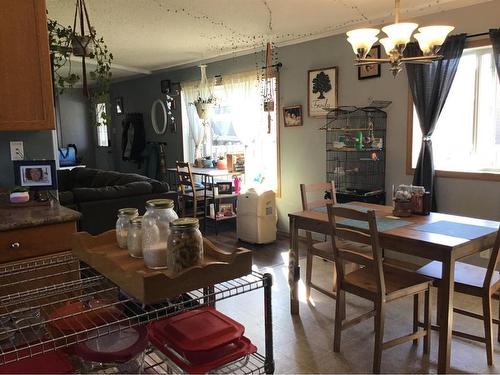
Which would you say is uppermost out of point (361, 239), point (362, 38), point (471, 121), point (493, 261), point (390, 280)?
point (362, 38)

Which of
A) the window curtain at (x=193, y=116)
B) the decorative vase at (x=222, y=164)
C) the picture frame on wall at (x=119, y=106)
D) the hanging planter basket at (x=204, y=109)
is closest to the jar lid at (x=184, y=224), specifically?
the decorative vase at (x=222, y=164)

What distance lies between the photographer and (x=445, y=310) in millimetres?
2275

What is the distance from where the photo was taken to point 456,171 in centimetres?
368

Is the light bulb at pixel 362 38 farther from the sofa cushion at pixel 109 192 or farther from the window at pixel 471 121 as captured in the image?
the sofa cushion at pixel 109 192

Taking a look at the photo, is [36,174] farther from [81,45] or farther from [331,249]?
[331,249]

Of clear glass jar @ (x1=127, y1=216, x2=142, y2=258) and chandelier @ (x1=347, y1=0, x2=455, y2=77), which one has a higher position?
chandelier @ (x1=347, y1=0, x2=455, y2=77)

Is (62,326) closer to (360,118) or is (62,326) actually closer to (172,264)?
(172,264)

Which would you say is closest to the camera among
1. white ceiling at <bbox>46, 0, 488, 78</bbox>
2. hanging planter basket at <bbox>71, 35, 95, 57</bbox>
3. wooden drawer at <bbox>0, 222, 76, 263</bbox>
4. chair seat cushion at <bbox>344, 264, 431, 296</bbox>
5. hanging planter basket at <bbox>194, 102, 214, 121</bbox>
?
wooden drawer at <bbox>0, 222, 76, 263</bbox>

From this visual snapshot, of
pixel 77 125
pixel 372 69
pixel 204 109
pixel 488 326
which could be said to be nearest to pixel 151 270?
pixel 488 326

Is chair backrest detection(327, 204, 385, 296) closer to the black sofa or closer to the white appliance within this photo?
the black sofa

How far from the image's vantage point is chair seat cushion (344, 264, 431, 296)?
7.98 feet

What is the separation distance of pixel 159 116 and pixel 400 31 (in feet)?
18.2

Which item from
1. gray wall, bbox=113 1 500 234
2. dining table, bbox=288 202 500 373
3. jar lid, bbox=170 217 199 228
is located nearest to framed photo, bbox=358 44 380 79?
gray wall, bbox=113 1 500 234

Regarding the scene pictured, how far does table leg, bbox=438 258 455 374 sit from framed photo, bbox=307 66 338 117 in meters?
2.71
